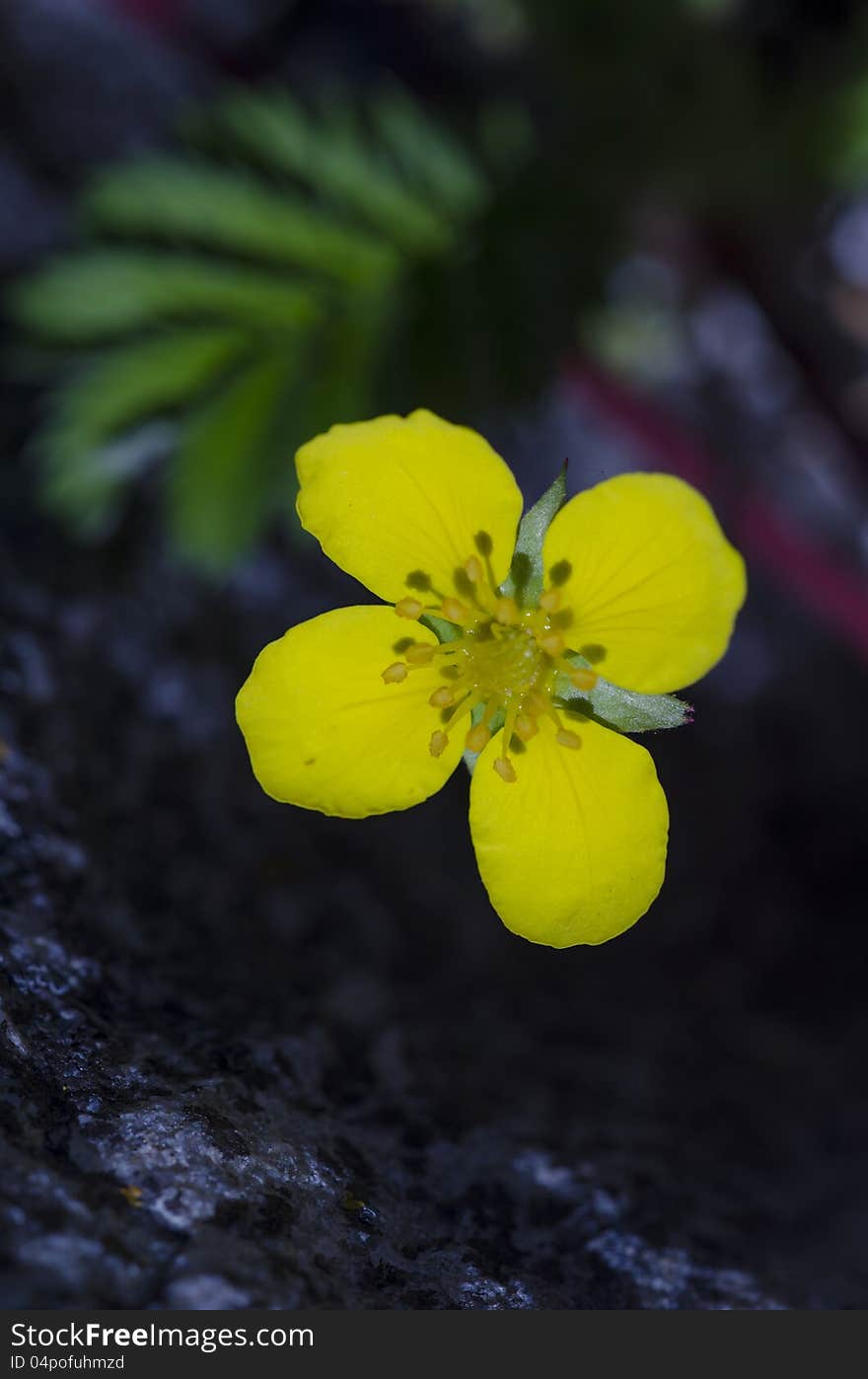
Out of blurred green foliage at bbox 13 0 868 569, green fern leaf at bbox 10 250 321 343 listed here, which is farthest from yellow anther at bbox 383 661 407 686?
green fern leaf at bbox 10 250 321 343

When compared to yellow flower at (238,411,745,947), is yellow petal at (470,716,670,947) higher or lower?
lower

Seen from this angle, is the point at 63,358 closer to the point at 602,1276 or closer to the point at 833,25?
the point at 602,1276

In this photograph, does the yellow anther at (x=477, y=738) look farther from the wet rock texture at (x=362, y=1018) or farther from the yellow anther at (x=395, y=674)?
the wet rock texture at (x=362, y=1018)

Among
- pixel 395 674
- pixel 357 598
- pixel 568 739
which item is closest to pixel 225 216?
pixel 357 598

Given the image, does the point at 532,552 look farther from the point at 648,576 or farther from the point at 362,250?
the point at 362,250

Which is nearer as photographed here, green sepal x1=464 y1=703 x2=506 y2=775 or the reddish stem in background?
green sepal x1=464 y1=703 x2=506 y2=775

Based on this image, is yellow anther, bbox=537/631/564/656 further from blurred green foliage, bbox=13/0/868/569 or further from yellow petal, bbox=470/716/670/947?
blurred green foliage, bbox=13/0/868/569

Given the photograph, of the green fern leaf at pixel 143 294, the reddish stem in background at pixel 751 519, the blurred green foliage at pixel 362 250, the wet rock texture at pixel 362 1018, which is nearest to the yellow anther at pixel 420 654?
the wet rock texture at pixel 362 1018

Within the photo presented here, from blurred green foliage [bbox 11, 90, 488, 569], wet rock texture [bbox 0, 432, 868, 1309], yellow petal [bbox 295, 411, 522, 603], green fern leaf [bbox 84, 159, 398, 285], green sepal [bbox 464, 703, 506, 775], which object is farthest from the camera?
green fern leaf [bbox 84, 159, 398, 285]
